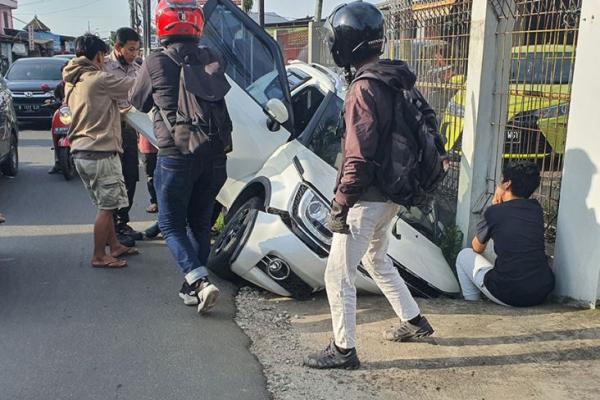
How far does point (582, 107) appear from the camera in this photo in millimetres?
4125

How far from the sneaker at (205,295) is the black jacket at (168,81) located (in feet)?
A: 3.09

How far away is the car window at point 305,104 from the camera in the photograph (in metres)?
5.55

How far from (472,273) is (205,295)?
1.94 m

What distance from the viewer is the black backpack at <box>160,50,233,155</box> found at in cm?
400

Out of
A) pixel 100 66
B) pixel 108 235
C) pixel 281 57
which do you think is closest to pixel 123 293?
pixel 108 235

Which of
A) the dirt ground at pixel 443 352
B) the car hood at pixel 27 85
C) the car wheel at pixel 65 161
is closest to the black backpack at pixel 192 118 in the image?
the dirt ground at pixel 443 352

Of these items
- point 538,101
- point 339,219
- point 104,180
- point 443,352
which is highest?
point 538,101

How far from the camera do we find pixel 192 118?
4.01 meters

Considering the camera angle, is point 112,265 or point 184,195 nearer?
point 184,195

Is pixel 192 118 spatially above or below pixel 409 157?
above

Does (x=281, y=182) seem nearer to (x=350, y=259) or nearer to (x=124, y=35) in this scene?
(x=350, y=259)

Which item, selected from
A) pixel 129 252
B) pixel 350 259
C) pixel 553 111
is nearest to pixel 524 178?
pixel 553 111

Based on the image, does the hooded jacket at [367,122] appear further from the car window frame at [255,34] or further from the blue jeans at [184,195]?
the car window frame at [255,34]

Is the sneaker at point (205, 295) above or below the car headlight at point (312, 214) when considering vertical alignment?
below
